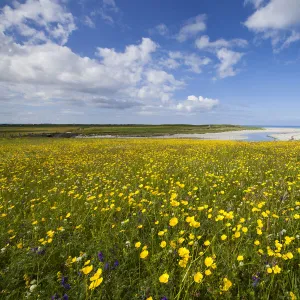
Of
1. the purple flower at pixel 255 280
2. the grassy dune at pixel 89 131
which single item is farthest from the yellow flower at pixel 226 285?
the grassy dune at pixel 89 131

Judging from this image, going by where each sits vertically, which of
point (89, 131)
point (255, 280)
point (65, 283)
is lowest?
point (65, 283)

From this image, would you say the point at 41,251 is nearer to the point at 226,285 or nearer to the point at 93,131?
the point at 226,285

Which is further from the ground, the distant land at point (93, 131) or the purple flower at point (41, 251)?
the distant land at point (93, 131)

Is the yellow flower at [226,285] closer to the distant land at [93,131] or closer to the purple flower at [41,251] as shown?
the purple flower at [41,251]

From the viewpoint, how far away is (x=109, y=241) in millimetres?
2818

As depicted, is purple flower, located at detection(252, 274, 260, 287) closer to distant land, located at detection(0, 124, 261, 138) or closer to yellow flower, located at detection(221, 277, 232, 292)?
yellow flower, located at detection(221, 277, 232, 292)

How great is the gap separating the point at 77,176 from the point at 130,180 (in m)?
2.13

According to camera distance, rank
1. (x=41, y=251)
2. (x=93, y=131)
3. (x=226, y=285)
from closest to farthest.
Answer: (x=226, y=285), (x=41, y=251), (x=93, y=131)

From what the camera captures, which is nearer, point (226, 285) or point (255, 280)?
point (226, 285)

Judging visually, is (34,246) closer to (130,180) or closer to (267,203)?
(130,180)

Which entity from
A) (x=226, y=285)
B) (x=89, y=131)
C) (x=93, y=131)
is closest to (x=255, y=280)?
(x=226, y=285)

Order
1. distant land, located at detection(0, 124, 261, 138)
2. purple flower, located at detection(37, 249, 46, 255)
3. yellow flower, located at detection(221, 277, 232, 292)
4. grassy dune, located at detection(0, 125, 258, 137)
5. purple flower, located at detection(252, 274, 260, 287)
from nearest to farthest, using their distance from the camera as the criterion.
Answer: yellow flower, located at detection(221, 277, 232, 292), purple flower, located at detection(252, 274, 260, 287), purple flower, located at detection(37, 249, 46, 255), distant land, located at detection(0, 124, 261, 138), grassy dune, located at detection(0, 125, 258, 137)

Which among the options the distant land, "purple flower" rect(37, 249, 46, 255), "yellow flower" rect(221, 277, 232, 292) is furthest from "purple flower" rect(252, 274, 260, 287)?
the distant land

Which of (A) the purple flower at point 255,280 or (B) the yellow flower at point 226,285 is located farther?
(A) the purple flower at point 255,280
